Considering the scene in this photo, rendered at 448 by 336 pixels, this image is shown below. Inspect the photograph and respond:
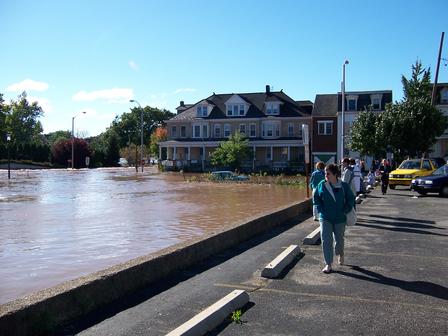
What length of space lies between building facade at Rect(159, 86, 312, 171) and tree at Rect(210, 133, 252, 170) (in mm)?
3688

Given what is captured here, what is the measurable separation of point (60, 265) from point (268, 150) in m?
50.8

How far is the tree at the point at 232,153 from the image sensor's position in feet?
169

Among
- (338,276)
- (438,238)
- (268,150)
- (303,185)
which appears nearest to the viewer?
(338,276)

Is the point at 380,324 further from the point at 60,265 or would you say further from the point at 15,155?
the point at 15,155

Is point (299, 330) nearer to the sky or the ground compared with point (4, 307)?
nearer to the ground

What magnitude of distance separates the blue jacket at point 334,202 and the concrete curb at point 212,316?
2.23 meters

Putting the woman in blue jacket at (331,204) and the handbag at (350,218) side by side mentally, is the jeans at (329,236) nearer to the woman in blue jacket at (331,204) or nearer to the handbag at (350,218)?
the woman in blue jacket at (331,204)

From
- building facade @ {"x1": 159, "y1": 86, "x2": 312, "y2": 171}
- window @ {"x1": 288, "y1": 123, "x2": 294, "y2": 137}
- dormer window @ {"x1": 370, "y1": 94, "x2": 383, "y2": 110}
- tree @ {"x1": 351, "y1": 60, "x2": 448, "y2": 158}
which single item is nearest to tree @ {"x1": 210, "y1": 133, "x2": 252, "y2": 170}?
building facade @ {"x1": 159, "y1": 86, "x2": 312, "y2": 171}

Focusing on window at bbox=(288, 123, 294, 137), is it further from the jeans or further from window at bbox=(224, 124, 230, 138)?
the jeans

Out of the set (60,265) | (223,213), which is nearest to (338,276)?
(60,265)

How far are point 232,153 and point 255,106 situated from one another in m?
10.3

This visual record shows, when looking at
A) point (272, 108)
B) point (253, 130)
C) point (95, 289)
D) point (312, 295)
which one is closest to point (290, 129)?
point (272, 108)

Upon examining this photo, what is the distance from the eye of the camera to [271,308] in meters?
5.98

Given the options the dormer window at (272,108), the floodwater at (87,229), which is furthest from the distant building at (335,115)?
the floodwater at (87,229)
